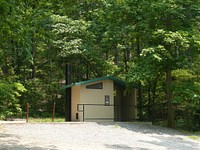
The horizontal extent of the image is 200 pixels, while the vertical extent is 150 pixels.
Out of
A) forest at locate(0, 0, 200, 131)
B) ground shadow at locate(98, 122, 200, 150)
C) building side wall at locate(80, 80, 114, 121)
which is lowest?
ground shadow at locate(98, 122, 200, 150)

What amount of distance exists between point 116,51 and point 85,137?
16060 mm

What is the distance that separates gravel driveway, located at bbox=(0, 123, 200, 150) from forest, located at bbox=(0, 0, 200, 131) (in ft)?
5.10

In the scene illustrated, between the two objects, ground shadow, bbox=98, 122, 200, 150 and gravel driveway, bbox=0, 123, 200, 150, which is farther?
ground shadow, bbox=98, 122, 200, 150

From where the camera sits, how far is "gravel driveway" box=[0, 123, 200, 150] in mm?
9750

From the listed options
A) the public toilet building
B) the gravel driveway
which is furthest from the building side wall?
the gravel driveway

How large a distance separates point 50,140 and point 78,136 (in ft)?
5.59

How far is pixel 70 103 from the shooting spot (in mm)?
19125

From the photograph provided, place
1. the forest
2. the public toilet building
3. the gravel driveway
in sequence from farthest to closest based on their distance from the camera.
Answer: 1. the public toilet building
2. the forest
3. the gravel driveway

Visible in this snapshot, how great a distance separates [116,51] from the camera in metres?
27.1

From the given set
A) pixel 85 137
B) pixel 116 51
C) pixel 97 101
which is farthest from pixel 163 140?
pixel 116 51

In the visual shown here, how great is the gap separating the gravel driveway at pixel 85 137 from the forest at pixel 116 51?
1.55 metres

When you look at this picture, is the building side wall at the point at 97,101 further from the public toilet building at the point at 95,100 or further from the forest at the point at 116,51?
the forest at the point at 116,51

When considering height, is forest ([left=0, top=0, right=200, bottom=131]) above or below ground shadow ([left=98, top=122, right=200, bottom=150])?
above

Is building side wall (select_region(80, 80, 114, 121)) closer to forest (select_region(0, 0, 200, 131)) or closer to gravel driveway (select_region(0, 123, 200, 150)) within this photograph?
forest (select_region(0, 0, 200, 131))
